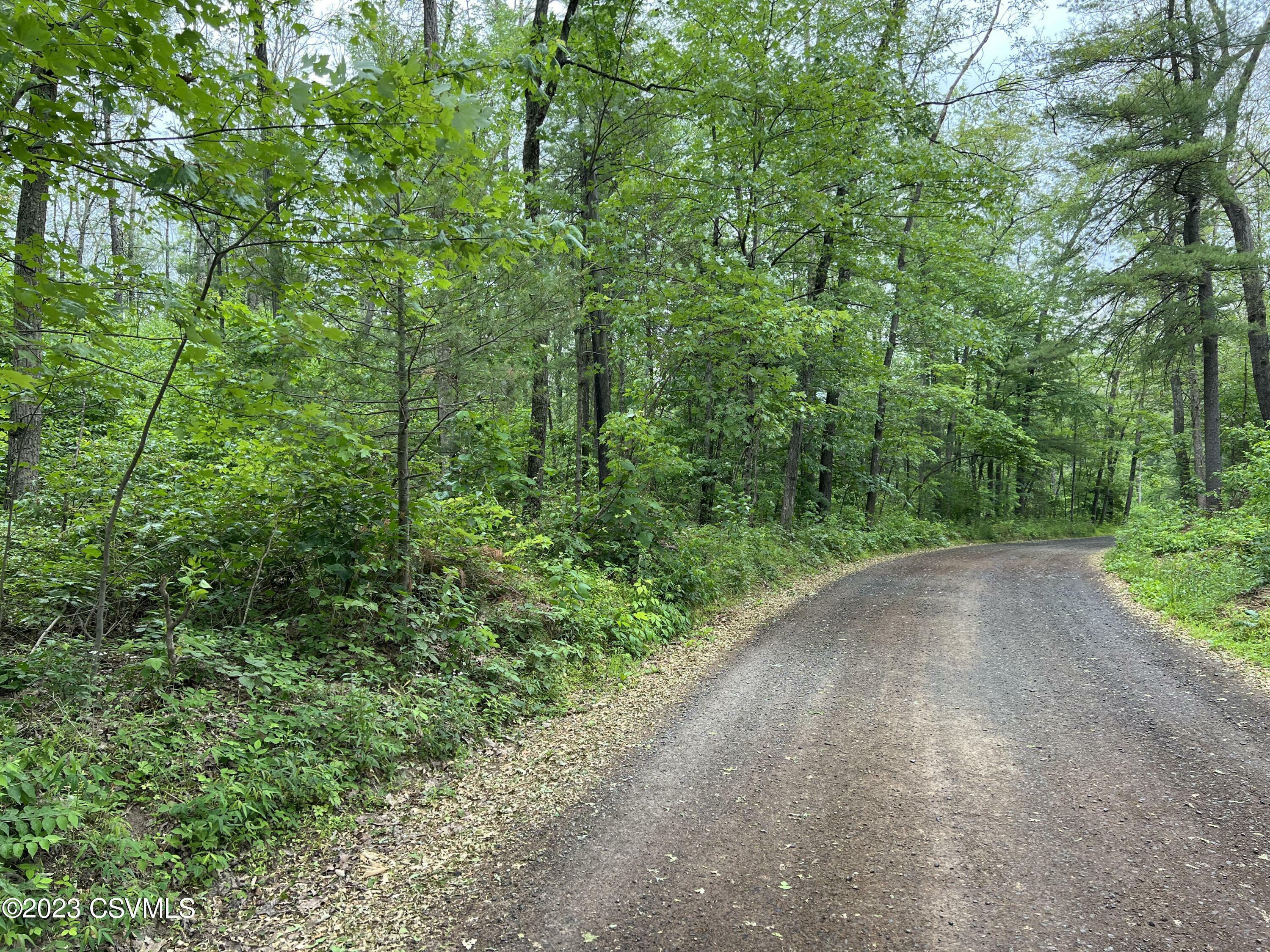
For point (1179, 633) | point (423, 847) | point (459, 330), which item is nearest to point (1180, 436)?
point (1179, 633)

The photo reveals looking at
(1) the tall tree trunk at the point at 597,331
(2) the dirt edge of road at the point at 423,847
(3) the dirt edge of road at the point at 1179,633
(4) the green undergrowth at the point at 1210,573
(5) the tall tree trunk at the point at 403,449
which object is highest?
(1) the tall tree trunk at the point at 597,331

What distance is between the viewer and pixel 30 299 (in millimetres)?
2465

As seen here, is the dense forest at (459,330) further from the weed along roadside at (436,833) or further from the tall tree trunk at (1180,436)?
the tall tree trunk at (1180,436)

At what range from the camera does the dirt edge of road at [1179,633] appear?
593 centimetres

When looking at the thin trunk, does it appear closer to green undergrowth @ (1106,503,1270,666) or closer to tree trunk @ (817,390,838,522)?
green undergrowth @ (1106,503,1270,666)

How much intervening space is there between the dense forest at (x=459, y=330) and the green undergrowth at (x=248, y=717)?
0.09 feet

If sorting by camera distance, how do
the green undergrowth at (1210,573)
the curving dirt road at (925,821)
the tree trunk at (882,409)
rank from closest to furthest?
the curving dirt road at (925,821) < the green undergrowth at (1210,573) < the tree trunk at (882,409)

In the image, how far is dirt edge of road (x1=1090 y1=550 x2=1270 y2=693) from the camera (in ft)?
19.5

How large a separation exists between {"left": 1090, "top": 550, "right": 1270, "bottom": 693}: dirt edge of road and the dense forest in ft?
4.58

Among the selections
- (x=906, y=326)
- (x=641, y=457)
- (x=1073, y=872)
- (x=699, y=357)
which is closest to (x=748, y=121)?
(x=699, y=357)

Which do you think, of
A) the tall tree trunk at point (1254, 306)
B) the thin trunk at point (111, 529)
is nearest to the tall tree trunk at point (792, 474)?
the tall tree trunk at point (1254, 306)

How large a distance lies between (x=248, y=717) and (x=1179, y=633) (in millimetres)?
9712

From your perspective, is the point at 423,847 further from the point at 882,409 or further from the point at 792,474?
the point at 882,409

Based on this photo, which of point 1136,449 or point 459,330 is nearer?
point 459,330
